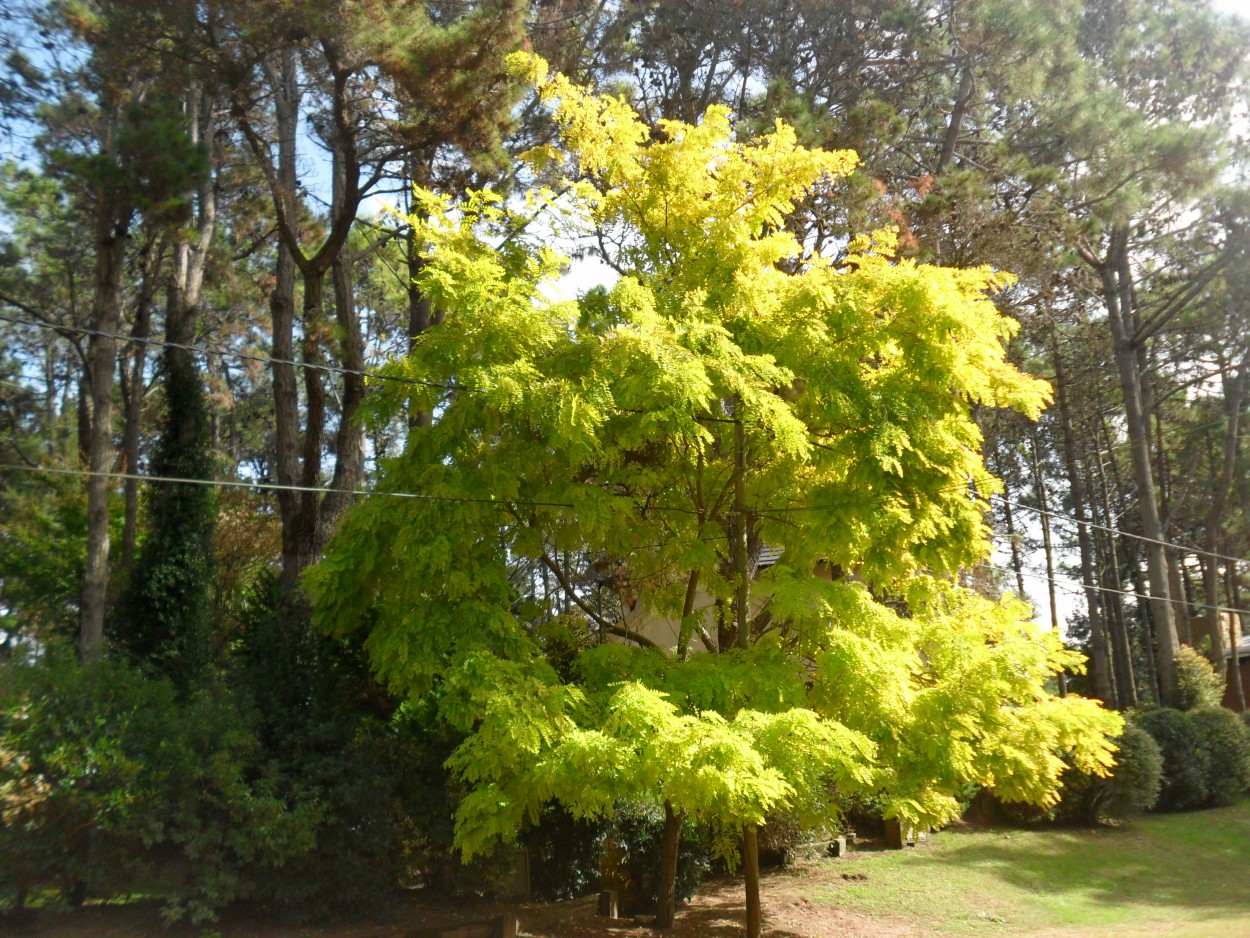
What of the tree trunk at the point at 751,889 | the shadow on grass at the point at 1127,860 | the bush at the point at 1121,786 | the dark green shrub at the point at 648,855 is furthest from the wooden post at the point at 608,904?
the bush at the point at 1121,786

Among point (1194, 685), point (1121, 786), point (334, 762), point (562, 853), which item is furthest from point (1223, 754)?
point (334, 762)

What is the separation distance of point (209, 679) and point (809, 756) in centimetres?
744

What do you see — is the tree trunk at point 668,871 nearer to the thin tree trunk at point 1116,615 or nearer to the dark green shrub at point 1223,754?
the dark green shrub at point 1223,754

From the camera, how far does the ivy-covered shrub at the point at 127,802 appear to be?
9.04 m

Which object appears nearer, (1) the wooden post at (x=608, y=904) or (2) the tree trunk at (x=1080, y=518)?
(1) the wooden post at (x=608, y=904)

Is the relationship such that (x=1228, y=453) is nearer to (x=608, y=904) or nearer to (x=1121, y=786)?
(x=1121, y=786)

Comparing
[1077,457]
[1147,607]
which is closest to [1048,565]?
[1077,457]

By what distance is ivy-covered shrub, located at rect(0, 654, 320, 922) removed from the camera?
9039 mm

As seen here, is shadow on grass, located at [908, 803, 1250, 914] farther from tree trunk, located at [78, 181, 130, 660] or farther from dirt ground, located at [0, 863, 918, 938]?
tree trunk, located at [78, 181, 130, 660]

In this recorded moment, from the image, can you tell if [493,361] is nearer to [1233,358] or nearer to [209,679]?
[209,679]

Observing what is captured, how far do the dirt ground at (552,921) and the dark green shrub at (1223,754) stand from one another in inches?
421

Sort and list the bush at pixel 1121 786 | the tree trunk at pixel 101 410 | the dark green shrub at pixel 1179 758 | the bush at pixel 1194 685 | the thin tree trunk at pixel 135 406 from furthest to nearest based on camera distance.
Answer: the bush at pixel 1194 685, the dark green shrub at pixel 1179 758, the thin tree trunk at pixel 135 406, the bush at pixel 1121 786, the tree trunk at pixel 101 410

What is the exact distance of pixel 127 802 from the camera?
909cm

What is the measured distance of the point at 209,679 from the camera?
39.7ft
